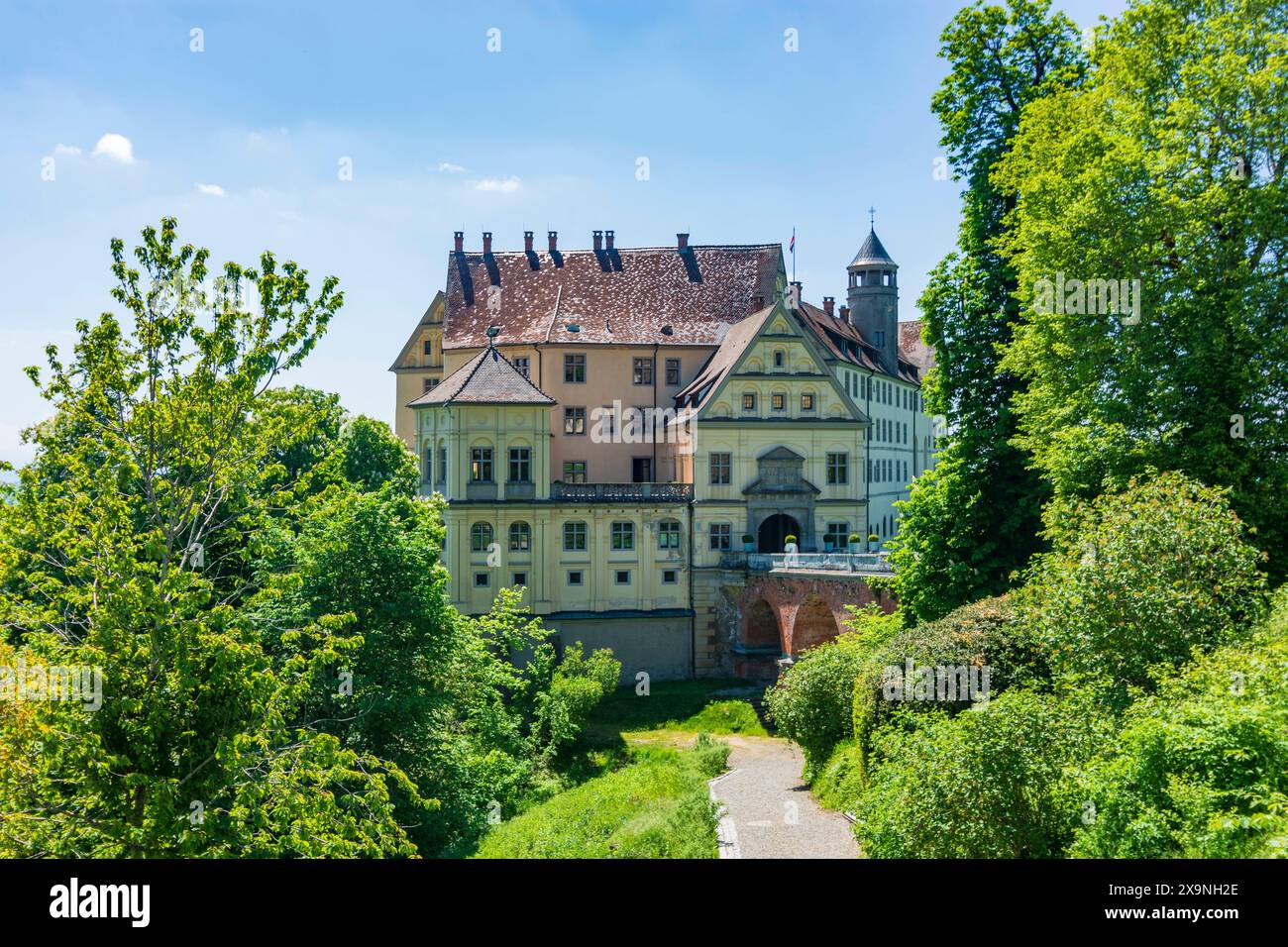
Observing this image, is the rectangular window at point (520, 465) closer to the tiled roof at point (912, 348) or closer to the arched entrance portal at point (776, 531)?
the arched entrance portal at point (776, 531)

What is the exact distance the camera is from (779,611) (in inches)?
1789

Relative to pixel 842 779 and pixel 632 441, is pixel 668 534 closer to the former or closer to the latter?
pixel 632 441

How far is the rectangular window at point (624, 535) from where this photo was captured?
163ft

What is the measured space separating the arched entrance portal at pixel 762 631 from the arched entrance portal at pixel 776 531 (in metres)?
4.02

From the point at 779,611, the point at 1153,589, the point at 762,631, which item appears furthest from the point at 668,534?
the point at 1153,589

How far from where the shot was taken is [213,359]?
456 inches

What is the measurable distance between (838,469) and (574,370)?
1451 centimetres

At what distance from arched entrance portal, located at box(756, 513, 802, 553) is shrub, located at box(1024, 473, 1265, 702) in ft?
107

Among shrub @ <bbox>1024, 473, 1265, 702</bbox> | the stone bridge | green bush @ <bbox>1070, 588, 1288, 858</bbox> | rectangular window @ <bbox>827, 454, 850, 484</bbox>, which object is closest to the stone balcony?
the stone bridge

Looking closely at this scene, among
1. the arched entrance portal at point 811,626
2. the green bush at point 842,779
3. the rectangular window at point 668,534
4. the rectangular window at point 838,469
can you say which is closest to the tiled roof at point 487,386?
the rectangular window at point 668,534

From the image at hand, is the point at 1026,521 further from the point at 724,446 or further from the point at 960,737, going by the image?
the point at 724,446

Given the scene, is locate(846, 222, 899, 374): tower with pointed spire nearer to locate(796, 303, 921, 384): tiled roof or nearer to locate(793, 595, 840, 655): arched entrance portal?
locate(796, 303, 921, 384): tiled roof
